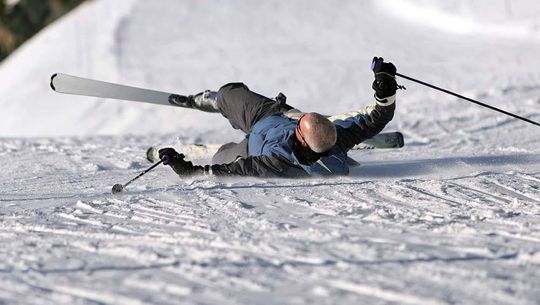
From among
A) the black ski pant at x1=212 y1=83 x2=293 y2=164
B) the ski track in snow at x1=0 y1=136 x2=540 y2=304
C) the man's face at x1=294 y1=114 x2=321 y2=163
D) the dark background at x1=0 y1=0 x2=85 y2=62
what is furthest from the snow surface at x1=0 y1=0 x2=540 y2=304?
the dark background at x1=0 y1=0 x2=85 y2=62

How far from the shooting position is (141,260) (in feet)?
14.0

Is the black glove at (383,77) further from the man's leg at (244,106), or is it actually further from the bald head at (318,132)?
the man's leg at (244,106)

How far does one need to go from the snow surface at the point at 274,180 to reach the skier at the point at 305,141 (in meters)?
0.11

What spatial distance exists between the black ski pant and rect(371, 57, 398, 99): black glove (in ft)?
3.55

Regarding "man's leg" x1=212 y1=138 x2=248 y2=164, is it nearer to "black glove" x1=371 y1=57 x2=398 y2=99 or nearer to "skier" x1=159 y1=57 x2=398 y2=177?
"skier" x1=159 y1=57 x2=398 y2=177

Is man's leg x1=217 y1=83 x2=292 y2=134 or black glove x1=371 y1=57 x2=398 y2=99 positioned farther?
man's leg x1=217 y1=83 x2=292 y2=134

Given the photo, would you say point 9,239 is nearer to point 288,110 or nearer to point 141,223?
point 141,223

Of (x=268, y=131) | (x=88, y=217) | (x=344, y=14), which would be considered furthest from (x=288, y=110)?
(x=344, y=14)

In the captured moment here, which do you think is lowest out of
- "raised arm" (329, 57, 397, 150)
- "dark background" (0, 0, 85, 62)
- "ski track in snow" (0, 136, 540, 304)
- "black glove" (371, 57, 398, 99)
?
"ski track in snow" (0, 136, 540, 304)

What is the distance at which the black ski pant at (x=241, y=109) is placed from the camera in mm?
7004

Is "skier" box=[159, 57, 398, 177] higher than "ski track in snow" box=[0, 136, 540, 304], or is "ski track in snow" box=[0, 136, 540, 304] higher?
"skier" box=[159, 57, 398, 177]

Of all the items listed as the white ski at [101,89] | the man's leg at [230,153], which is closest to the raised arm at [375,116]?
the man's leg at [230,153]

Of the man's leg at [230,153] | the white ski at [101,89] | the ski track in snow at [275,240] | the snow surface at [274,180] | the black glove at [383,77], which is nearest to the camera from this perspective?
the ski track in snow at [275,240]

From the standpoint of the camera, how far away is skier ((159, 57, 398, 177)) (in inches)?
239
